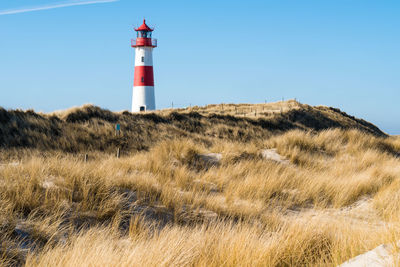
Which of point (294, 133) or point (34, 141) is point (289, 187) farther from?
point (34, 141)

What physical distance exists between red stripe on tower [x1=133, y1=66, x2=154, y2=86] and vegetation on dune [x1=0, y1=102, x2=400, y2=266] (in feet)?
60.8

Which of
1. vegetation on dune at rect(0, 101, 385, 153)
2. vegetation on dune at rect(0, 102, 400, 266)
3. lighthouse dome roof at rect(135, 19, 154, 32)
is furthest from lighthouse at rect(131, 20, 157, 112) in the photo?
vegetation on dune at rect(0, 102, 400, 266)

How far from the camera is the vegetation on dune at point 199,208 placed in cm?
287

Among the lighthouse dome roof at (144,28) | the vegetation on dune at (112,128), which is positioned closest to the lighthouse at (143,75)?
the lighthouse dome roof at (144,28)

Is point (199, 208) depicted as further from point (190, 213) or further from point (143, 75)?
point (143, 75)

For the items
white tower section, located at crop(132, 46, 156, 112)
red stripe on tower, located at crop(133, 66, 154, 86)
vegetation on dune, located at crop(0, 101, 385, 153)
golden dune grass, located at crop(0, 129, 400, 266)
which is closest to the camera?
golden dune grass, located at crop(0, 129, 400, 266)

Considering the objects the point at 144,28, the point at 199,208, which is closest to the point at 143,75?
the point at 144,28

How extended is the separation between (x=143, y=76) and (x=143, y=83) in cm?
70

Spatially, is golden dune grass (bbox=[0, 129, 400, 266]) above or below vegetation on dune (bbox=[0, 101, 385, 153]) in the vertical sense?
below

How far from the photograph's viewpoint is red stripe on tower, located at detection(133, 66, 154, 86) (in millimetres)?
29828

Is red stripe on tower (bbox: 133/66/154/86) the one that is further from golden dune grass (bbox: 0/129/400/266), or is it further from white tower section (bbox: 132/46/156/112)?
golden dune grass (bbox: 0/129/400/266)

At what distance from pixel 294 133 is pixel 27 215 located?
9.19m

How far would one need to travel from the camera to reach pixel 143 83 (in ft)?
97.4

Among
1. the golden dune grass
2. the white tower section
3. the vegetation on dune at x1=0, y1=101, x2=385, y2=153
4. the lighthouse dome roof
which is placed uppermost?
the lighthouse dome roof
